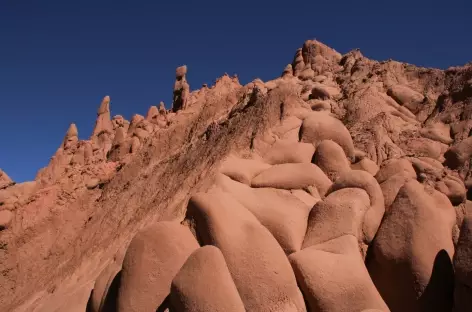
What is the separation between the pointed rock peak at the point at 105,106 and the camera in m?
24.2

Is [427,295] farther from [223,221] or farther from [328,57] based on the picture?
[328,57]

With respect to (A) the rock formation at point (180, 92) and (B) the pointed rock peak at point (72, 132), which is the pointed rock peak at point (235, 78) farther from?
(B) the pointed rock peak at point (72, 132)

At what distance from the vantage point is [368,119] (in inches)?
309

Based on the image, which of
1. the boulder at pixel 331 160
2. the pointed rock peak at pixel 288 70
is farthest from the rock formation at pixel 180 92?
the boulder at pixel 331 160

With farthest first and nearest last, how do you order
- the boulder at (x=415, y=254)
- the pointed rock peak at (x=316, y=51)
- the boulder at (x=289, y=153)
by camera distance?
1. the pointed rock peak at (x=316, y=51)
2. the boulder at (x=289, y=153)
3. the boulder at (x=415, y=254)

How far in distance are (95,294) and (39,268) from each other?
4.19 metres

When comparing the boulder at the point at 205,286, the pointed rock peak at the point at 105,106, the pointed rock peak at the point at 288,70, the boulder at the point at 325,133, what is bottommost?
the boulder at the point at 205,286

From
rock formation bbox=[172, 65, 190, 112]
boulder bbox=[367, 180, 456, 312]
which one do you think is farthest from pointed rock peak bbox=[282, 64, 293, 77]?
boulder bbox=[367, 180, 456, 312]

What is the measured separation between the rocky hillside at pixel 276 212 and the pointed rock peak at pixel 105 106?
556 inches

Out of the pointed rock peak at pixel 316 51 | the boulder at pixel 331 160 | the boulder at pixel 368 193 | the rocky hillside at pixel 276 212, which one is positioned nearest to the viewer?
the rocky hillside at pixel 276 212

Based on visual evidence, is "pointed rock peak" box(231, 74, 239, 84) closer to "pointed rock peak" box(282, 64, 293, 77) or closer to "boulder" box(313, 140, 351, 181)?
"pointed rock peak" box(282, 64, 293, 77)

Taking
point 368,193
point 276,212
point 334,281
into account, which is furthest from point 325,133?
point 334,281

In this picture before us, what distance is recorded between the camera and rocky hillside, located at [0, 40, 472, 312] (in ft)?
14.6

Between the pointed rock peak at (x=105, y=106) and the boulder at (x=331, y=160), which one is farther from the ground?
the pointed rock peak at (x=105, y=106)
